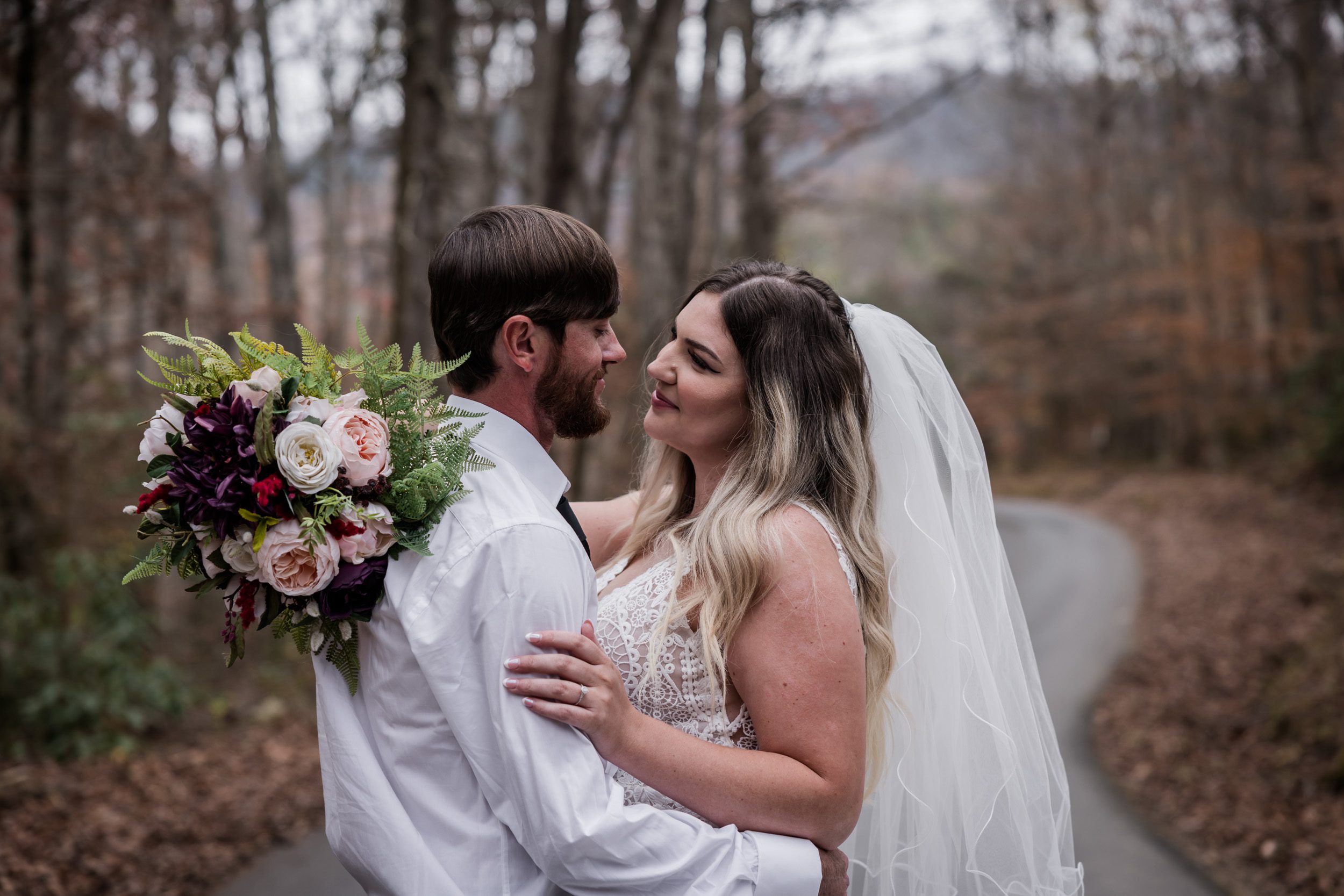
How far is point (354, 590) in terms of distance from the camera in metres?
2.12

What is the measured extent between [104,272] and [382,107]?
28.3 ft

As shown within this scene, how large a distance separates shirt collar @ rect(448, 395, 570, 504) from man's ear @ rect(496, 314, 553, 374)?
0.41 ft

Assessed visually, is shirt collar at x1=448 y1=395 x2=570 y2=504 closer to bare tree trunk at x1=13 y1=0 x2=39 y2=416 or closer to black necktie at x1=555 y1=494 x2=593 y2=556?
black necktie at x1=555 y1=494 x2=593 y2=556

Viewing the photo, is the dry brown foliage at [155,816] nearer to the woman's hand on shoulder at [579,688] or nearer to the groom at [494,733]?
the groom at [494,733]

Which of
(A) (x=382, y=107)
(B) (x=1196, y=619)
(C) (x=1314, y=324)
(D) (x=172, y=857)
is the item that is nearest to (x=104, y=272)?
(D) (x=172, y=857)

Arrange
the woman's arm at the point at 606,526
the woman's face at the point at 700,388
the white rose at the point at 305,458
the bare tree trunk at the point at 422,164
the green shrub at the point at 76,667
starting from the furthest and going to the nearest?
1. the green shrub at the point at 76,667
2. the bare tree trunk at the point at 422,164
3. the woman's arm at the point at 606,526
4. the woman's face at the point at 700,388
5. the white rose at the point at 305,458

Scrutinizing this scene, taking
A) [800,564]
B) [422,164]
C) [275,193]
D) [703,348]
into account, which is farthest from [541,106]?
[800,564]

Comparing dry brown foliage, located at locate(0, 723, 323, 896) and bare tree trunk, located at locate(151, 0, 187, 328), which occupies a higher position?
bare tree trunk, located at locate(151, 0, 187, 328)

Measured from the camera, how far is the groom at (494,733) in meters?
2.06

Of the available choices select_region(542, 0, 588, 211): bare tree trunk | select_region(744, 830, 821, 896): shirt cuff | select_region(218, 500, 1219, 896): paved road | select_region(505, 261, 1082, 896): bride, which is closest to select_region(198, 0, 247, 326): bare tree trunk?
select_region(542, 0, 588, 211): bare tree trunk

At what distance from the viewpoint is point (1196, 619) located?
11.2m

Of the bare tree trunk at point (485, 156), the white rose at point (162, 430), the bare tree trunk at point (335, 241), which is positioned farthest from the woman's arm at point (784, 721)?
the bare tree trunk at point (335, 241)

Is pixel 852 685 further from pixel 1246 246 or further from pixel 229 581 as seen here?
pixel 1246 246

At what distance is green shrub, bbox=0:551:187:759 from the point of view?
649cm
